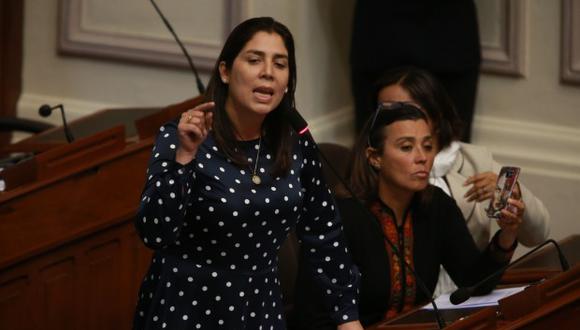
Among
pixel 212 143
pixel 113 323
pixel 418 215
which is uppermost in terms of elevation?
pixel 212 143

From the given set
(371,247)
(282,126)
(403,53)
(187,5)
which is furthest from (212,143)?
(187,5)

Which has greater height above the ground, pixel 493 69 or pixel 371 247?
pixel 493 69

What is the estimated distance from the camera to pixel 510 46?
4.84 meters

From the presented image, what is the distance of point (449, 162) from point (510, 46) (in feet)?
3.43

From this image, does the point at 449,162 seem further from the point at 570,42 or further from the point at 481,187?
the point at 570,42

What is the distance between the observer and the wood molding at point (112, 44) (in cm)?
508

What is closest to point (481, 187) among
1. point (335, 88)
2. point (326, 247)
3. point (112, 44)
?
point (326, 247)

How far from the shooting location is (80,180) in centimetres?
353

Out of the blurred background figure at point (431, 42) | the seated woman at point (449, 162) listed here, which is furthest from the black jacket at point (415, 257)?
the blurred background figure at point (431, 42)

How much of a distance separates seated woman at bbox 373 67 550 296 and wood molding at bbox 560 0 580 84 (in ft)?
3.01

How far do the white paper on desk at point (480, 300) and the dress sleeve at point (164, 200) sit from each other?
69 centimetres

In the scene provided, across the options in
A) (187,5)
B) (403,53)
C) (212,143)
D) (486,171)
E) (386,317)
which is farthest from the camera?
(187,5)

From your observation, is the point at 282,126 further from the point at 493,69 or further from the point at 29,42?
the point at 29,42

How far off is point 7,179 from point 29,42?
1786mm
